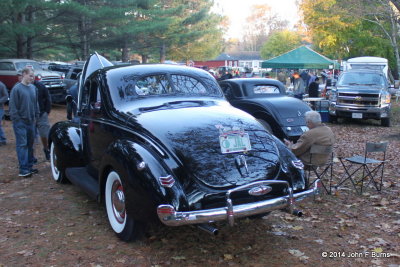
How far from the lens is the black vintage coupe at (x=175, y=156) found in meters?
3.89

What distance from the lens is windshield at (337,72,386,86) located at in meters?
14.9

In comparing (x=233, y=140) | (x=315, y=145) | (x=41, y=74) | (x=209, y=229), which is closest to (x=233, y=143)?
(x=233, y=140)

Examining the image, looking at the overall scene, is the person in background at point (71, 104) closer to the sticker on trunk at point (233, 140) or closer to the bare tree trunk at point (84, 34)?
the sticker on trunk at point (233, 140)

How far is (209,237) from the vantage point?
4.78m

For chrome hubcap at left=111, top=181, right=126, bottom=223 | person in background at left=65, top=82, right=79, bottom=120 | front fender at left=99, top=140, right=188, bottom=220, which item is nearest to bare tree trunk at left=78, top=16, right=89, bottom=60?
person in background at left=65, top=82, right=79, bottom=120

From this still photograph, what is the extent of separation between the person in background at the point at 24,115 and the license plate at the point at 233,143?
4346mm

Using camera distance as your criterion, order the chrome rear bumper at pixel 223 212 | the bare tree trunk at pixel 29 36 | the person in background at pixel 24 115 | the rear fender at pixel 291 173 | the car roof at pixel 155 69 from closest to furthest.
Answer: the chrome rear bumper at pixel 223 212 → the rear fender at pixel 291 173 → the car roof at pixel 155 69 → the person in background at pixel 24 115 → the bare tree trunk at pixel 29 36

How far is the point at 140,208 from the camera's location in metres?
4.01

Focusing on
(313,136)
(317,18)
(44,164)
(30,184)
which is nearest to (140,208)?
(313,136)

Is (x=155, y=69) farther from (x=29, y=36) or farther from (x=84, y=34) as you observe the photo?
(x=84, y=34)

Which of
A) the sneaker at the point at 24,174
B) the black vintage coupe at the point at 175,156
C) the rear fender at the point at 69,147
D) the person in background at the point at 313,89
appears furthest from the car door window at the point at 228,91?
the person in background at the point at 313,89

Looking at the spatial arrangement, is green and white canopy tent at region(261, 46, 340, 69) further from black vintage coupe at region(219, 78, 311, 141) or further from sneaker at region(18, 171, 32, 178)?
sneaker at region(18, 171, 32, 178)

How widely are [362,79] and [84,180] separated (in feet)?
41.5

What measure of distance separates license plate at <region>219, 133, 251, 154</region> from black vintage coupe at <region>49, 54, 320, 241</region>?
0.01m
